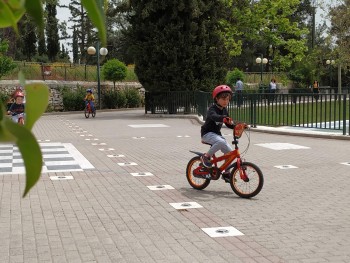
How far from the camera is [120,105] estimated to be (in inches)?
1398

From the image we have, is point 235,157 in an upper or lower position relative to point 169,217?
upper

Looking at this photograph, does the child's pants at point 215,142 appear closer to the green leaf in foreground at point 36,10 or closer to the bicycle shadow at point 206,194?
the bicycle shadow at point 206,194

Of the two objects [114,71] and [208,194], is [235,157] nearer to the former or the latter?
[208,194]

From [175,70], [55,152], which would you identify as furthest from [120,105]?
[55,152]

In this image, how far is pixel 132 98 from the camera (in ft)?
119

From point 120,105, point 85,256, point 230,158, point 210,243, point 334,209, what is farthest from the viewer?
point 120,105

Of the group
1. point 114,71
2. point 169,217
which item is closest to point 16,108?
point 169,217

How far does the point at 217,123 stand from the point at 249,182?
3.18ft

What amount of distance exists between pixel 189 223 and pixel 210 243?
0.80 m

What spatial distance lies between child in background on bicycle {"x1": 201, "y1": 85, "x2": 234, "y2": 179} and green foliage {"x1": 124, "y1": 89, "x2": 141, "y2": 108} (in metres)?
28.5

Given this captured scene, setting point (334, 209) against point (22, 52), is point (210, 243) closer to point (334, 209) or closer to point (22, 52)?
point (334, 209)

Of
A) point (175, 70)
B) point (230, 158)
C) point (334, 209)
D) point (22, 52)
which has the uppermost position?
point (22, 52)

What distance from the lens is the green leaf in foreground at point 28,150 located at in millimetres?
503

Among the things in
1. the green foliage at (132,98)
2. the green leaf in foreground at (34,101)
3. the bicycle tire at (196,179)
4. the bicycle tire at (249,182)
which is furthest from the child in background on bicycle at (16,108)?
the green foliage at (132,98)
